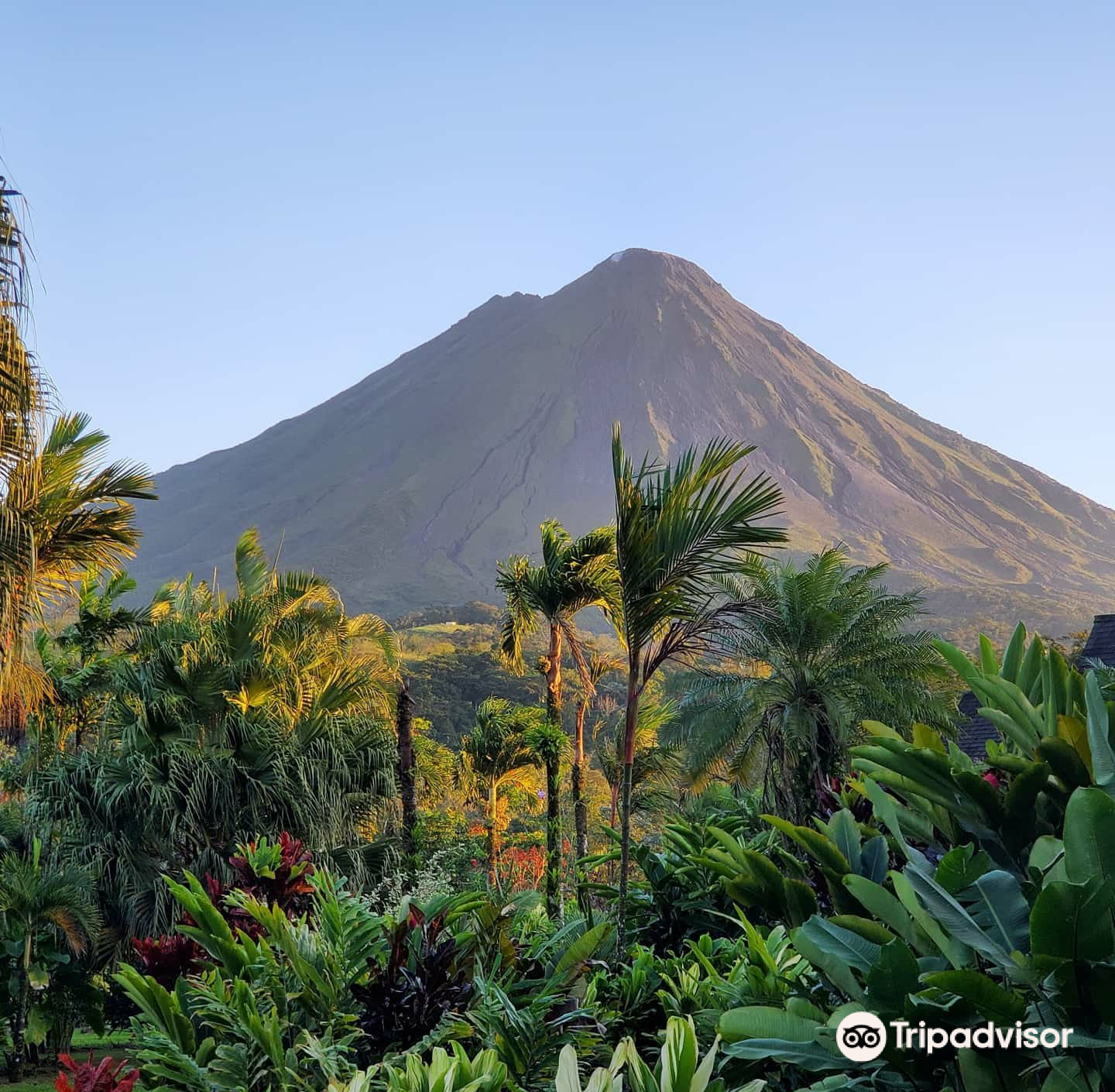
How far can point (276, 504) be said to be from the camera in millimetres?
167625

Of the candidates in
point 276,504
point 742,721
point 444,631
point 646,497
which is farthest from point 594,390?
point 646,497

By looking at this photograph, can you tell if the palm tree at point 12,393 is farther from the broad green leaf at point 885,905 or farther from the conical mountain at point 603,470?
the conical mountain at point 603,470

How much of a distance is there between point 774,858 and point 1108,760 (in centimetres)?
372

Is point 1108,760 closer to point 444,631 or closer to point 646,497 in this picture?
point 646,497

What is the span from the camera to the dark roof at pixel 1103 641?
49.1 ft

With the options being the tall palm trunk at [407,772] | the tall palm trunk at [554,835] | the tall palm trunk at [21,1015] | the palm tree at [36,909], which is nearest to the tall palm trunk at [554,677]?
the tall palm trunk at [554,835]

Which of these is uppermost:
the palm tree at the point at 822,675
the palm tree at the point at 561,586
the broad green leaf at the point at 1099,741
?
the palm tree at the point at 561,586

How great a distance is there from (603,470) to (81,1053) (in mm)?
150507

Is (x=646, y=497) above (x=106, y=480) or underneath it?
underneath

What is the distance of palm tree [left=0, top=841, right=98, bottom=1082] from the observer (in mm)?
11398

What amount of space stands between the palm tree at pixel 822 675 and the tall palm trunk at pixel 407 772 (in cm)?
470

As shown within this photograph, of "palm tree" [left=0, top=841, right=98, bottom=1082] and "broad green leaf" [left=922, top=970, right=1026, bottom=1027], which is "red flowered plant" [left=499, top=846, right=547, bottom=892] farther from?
"broad green leaf" [left=922, top=970, right=1026, bottom=1027]

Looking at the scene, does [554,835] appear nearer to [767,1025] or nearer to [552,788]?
[552,788]

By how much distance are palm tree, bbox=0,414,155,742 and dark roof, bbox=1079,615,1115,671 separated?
12.9m
